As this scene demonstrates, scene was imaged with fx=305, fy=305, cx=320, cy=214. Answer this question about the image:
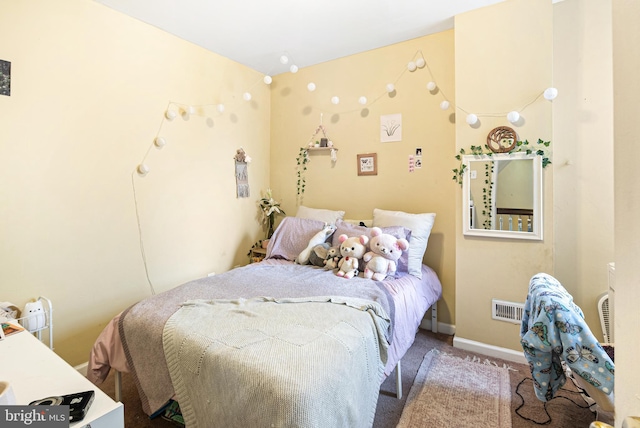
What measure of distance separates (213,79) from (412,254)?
253cm

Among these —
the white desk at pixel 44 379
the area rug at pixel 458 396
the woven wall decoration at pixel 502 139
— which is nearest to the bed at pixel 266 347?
the area rug at pixel 458 396

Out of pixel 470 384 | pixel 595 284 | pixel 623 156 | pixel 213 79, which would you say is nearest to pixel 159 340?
pixel 623 156

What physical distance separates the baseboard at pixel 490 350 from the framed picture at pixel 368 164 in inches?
66.1

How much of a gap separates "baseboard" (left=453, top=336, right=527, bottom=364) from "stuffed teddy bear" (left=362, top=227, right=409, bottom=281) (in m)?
0.87

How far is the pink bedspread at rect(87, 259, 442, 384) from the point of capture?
64.7 inches

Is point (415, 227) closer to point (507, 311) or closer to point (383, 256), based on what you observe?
point (383, 256)

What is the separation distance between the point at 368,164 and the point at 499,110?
1.21m

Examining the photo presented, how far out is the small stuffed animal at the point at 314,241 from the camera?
2637 mm

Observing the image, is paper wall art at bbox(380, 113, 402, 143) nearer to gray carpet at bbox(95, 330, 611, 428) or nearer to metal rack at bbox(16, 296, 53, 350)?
gray carpet at bbox(95, 330, 611, 428)

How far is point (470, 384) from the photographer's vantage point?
200 cm

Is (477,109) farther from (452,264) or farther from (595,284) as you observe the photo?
(595,284)

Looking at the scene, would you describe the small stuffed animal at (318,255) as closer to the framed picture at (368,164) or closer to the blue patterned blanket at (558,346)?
the framed picture at (368,164)

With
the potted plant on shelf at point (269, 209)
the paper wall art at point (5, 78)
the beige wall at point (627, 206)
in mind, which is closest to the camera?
the beige wall at point (627, 206)

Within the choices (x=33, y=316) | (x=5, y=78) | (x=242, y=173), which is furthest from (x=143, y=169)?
(x=33, y=316)
